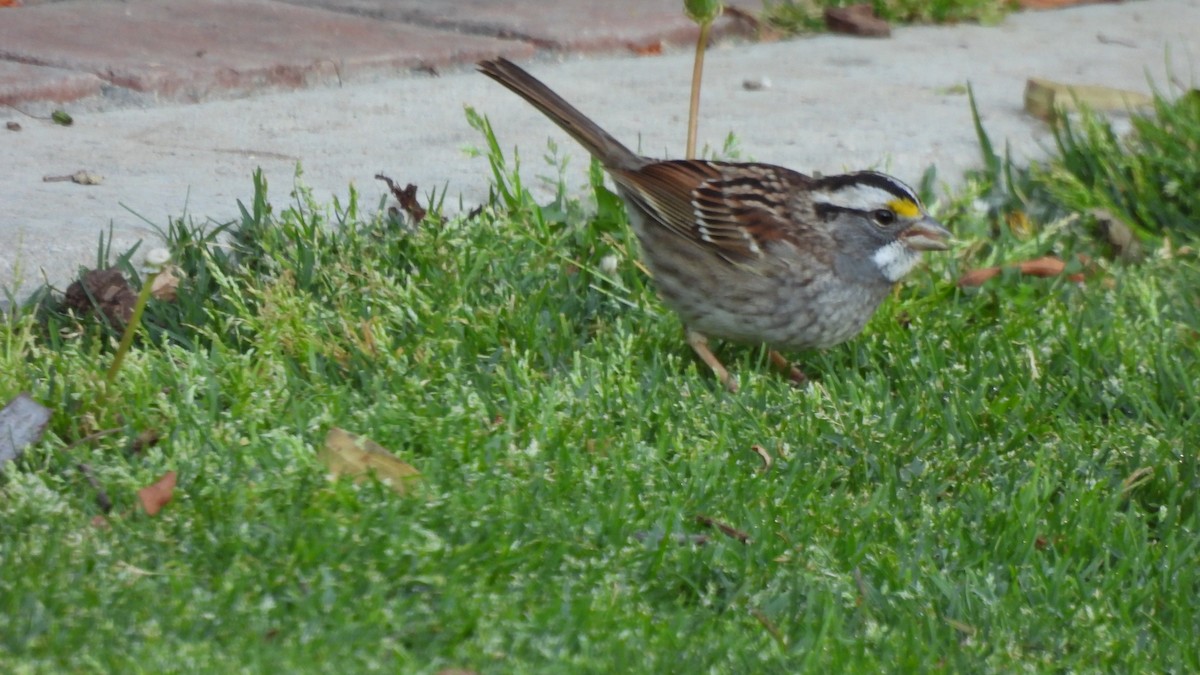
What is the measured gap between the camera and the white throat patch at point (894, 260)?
4.82 metres

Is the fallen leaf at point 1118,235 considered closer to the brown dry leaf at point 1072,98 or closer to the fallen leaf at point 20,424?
A: the brown dry leaf at point 1072,98

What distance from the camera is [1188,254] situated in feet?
18.9

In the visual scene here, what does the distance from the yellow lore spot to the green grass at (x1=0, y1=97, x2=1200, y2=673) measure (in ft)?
1.05

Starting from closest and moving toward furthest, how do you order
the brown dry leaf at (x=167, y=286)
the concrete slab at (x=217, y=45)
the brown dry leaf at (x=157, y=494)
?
the brown dry leaf at (x=157, y=494) → the brown dry leaf at (x=167, y=286) → the concrete slab at (x=217, y=45)

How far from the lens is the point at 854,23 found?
8.23 metres

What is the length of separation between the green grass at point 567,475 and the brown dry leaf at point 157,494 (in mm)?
29

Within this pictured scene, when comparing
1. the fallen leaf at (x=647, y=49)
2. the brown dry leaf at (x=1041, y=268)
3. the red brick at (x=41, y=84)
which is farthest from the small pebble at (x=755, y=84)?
the red brick at (x=41, y=84)

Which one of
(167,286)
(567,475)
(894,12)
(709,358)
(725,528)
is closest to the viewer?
(725,528)

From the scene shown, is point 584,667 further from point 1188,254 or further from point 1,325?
point 1188,254

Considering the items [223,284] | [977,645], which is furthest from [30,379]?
[977,645]

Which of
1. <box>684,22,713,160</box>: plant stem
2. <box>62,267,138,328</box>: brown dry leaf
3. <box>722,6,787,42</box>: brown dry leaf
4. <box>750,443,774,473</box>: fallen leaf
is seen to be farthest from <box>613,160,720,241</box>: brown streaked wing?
<box>722,6,787,42</box>: brown dry leaf

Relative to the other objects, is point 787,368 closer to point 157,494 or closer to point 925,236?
point 925,236

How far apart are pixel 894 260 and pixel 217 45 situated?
9.94ft

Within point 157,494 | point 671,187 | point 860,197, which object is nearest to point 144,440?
point 157,494
